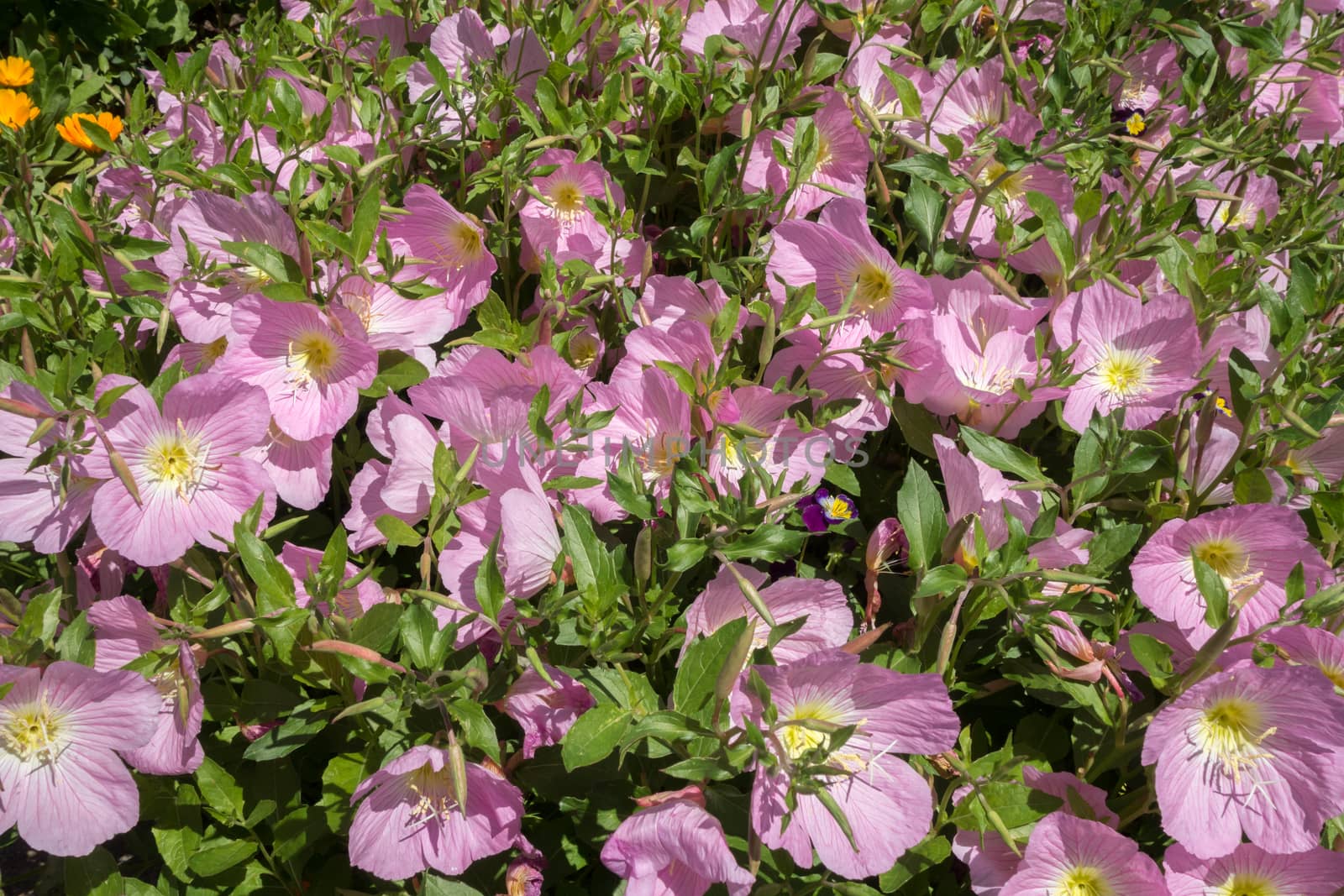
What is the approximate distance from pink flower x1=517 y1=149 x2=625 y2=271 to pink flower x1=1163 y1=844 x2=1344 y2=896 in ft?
4.04

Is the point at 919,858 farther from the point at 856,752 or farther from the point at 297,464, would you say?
the point at 297,464

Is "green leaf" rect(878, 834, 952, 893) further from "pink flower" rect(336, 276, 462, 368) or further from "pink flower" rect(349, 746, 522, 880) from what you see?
"pink flower" rect(336, 276, 462, 368)

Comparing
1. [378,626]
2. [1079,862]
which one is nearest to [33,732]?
[378,626]

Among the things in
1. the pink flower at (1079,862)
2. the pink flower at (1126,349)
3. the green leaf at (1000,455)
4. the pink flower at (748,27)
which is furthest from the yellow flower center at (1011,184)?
the pink flower at (1079,862)

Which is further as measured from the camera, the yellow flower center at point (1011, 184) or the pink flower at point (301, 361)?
the yellow flower center at point (1011, 184)

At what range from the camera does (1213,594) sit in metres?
1.18

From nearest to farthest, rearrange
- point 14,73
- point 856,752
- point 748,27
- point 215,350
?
point 856,752, point 215,350, point 748,27, point 14,73

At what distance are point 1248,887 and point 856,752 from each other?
0.53 metres

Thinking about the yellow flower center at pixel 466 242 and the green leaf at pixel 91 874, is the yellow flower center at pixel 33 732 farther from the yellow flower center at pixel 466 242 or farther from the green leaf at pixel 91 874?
the yellow flower center at pixel 466 242

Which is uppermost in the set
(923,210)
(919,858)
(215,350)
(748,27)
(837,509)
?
(748,27)

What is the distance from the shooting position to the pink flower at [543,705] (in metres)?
1.30

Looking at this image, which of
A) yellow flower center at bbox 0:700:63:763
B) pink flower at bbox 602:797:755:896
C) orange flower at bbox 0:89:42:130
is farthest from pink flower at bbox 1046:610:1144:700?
orange flower at bbox 0:89:42:130

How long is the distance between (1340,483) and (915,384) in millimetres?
650

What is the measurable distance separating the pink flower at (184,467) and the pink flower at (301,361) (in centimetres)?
8
